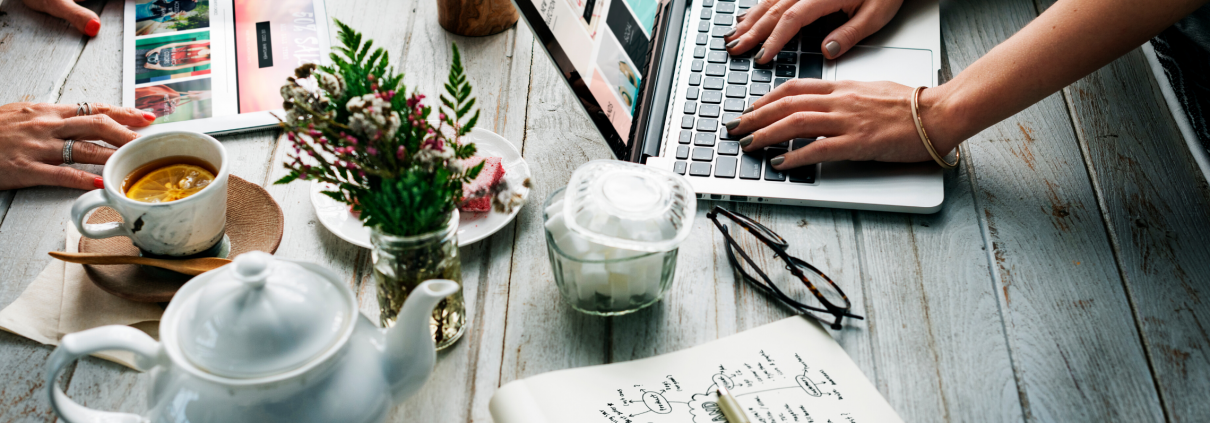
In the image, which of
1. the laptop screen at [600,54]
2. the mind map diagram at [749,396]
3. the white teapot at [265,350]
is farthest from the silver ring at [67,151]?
the mind map diagram at [749,396]

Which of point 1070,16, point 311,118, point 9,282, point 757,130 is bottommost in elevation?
point 9,282

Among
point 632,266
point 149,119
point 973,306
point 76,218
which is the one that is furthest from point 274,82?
point 973,306

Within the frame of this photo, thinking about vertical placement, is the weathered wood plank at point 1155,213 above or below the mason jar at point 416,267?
above

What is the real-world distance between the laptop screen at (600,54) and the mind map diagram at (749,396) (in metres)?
0.29

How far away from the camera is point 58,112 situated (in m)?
0.92

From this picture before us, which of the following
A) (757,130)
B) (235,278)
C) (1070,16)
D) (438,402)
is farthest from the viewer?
(757,130)

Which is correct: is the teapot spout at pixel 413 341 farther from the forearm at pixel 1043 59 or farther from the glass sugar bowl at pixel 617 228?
the forearm at pixel 1043 59

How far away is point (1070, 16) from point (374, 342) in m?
0.81

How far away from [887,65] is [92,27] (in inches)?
45.1

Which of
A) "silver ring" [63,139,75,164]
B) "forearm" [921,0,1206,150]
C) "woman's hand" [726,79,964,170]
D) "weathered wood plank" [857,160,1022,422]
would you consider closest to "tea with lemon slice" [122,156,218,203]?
"silver ring" [63,139,75,164]

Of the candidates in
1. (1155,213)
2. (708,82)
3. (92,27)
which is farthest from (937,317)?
(92,27)

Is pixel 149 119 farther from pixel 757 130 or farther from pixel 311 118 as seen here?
pixel 757 130

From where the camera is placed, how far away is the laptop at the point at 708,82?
86 centimetres

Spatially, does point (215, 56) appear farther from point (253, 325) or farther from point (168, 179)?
point (253, 325)
